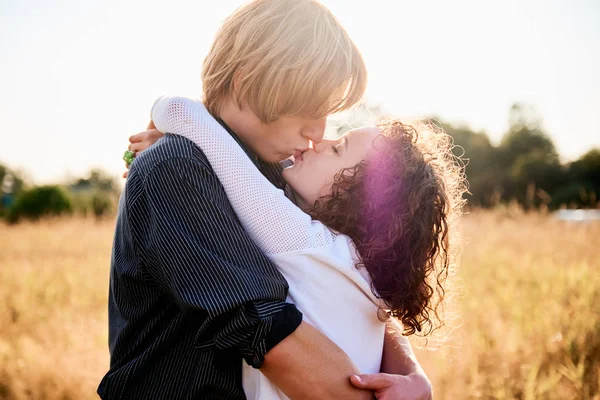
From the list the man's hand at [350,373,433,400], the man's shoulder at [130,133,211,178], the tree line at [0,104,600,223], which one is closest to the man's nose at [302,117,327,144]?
the man's shoulder at [130,133,211,178]

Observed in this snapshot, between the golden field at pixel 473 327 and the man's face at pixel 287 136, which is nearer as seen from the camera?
the man's face at pixel 287 136

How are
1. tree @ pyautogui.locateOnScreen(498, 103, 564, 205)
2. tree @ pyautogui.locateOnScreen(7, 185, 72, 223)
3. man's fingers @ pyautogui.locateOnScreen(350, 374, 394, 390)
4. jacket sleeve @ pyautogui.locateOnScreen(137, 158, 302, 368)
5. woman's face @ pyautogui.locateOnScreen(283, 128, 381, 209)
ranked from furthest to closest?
tree @ pyautogui.locateOnScreen(498, 103, 564, 205), tree @ pyautogui.locateOnScreen(7, 185, 72, 223), woman's face @ pyautogui.locateOnScreen(283, 128, 381, 209), man's fingers @ pyautogui.locateOnScreen(350, 374, 394, 390), jacket sleeve @ pyautogui.locateOnScreen(137, 158, 302, 368)

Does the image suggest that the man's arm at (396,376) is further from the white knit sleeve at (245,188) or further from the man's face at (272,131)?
the man's face at (272,131)

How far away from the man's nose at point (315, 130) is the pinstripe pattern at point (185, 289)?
519mm

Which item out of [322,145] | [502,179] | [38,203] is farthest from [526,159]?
[322,145]

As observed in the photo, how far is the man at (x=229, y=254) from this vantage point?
1.26 metres

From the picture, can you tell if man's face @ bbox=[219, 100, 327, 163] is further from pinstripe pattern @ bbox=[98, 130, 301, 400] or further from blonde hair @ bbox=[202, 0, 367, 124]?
pinstripe pattern @ bbox=[98, 130, 301, 400]

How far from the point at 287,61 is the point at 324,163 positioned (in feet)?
1.52

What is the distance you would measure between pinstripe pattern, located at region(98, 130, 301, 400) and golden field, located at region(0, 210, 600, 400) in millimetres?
1269

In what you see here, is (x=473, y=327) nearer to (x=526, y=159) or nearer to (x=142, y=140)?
(x=142, y=140)

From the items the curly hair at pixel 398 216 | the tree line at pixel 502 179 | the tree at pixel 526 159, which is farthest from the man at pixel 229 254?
the tree at pixel 526 159

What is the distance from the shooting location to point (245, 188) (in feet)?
4.63

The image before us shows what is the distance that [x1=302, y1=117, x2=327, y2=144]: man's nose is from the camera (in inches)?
71.3

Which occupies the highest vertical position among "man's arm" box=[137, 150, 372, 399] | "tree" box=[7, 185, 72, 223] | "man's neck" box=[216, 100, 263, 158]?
"man's neck" box=[216, 100, 263, 158]
